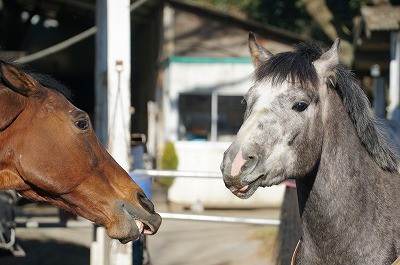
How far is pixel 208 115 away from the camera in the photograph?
55.9 feet

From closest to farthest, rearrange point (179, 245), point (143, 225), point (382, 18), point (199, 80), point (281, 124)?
point (281, 124) → point (143, 225) → point (382, 18) → point (179, 245) → point (199, 80)

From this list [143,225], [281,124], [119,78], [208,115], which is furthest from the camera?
[208,115]

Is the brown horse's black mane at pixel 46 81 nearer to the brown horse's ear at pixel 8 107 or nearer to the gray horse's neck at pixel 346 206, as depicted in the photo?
the brown horse's ear at pixel 8 107

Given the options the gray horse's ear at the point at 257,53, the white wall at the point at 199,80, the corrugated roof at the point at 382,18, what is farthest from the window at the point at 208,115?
the gray horse's ear at the point at 257,53

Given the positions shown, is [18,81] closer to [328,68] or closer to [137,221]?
[137,221]

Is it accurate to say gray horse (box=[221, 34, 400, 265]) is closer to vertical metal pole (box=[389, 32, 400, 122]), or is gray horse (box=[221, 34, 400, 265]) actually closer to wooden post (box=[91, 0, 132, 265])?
wooden post (box=[91, 0, 132, 265])

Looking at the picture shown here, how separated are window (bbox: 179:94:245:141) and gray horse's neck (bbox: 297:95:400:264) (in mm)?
12658

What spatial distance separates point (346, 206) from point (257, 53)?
1.00m

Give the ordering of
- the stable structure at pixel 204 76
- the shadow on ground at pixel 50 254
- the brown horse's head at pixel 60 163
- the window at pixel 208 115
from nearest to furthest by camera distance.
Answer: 1. the brown horse's head at pixel 60 163
2. the shadow on ground at pixel 50 254
3. the stable structure at pixel 204 76
4. the window at pixel 208 115

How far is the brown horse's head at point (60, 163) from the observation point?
400cm

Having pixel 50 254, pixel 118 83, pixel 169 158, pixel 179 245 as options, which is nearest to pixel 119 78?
pixel 118 83

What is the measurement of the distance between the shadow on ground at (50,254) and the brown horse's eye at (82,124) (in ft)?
15.5

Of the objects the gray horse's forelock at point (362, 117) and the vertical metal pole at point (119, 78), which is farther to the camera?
the vertical metal pole at point (119, 78)

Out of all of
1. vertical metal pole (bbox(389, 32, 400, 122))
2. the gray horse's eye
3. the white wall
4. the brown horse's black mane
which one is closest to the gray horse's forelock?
the gray horse's eye
